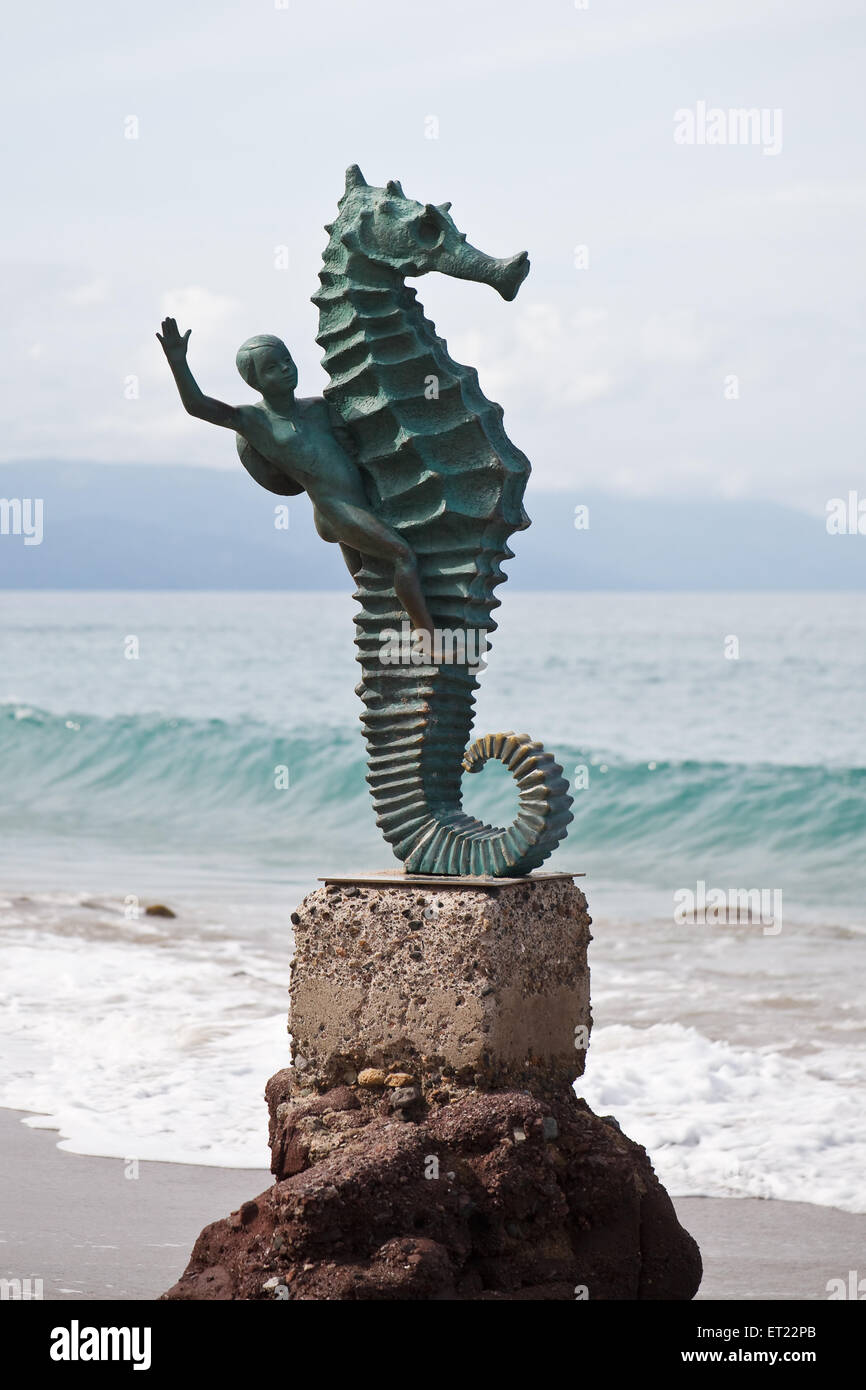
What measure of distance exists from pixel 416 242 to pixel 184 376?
0.86 metres

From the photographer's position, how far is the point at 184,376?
5184 millimetres

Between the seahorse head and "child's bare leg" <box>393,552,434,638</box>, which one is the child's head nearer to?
the seahorse head

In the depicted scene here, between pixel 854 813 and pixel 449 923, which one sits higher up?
pixel 854 813

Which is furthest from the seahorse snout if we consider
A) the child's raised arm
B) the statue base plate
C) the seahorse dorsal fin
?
the statue base plate

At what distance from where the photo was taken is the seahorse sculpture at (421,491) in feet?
17.4

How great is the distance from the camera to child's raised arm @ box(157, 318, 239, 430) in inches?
203

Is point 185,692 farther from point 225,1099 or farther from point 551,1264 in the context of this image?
point 551,1264

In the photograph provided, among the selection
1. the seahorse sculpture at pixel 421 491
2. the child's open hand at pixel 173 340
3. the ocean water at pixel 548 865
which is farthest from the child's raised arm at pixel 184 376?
the ocean water at pixel 548 865

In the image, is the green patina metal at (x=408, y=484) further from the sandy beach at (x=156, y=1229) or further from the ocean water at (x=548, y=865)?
the sandy beach at (x=156, y=1229)

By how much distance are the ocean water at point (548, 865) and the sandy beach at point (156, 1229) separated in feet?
0.81

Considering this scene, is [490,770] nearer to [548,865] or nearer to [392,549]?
[548,865]

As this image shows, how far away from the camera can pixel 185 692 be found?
3441 centimetres
